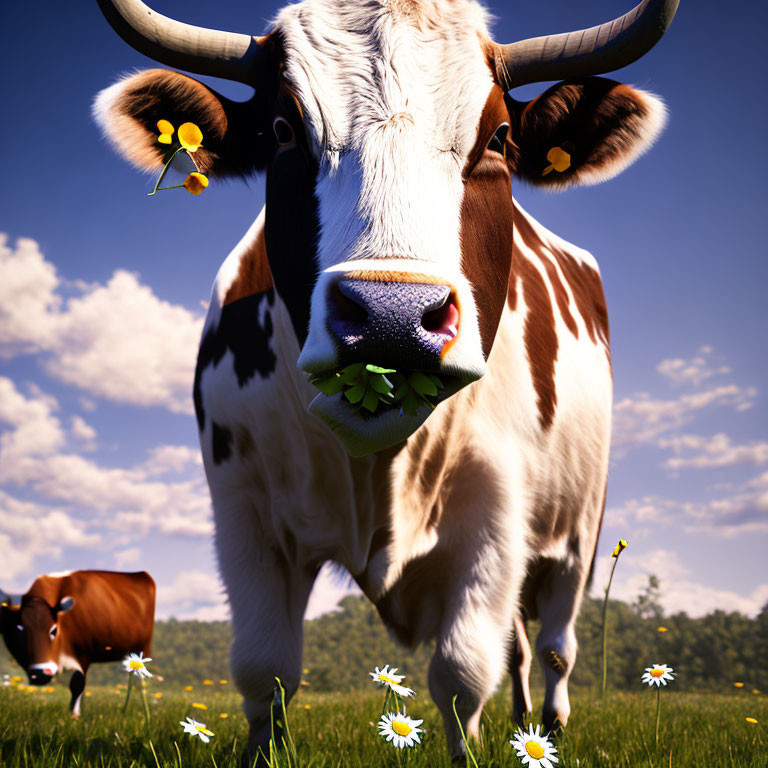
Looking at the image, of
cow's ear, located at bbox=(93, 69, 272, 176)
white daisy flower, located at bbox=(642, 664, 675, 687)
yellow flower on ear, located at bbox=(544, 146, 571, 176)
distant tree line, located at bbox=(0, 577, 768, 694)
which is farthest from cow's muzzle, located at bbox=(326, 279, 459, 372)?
distant tree line, located at bbox=(0, 577, 768, 694)

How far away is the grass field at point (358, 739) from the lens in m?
2.81

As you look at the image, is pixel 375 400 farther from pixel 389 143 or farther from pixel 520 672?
pixel 520 672

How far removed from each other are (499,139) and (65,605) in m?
7.74

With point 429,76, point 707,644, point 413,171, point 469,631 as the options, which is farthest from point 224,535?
point 707,644

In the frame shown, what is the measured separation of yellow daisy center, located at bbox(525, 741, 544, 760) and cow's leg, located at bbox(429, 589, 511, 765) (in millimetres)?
962

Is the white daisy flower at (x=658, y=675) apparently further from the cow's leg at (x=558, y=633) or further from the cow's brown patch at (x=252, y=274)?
the cow's brown patch at (x=252, y=274)

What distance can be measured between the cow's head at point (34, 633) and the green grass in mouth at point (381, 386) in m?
7.49

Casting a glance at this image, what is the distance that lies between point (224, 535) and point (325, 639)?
32.3ft

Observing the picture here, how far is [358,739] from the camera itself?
3.86 metres

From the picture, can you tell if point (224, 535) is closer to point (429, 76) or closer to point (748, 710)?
point (429, 76)

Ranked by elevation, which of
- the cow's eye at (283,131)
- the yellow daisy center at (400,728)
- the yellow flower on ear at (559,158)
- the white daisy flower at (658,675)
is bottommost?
the yellow daisy center at (400,728)

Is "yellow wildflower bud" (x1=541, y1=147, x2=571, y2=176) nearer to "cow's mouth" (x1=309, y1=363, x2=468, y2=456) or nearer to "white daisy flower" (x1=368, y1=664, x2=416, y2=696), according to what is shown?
"cow's mouth" (x1=309, y1=363, x2=468, y2=456)

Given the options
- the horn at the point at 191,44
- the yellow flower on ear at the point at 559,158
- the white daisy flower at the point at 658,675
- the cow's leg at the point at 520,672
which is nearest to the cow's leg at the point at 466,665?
the white daisy flower at the point at 658,675

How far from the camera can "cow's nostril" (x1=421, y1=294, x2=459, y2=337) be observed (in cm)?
198
